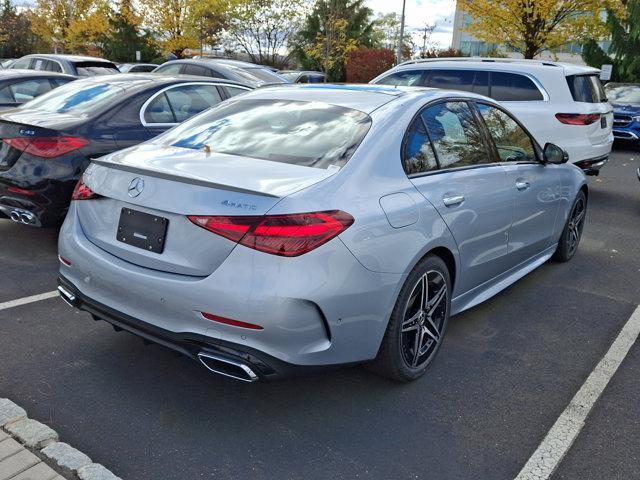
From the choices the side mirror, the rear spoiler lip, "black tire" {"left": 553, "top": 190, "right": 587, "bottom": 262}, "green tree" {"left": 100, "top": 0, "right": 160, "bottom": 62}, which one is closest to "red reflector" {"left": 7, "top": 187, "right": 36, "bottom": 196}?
the rear spoiler lip

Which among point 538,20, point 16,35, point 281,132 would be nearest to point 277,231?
point 281,132

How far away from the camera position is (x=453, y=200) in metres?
3.56

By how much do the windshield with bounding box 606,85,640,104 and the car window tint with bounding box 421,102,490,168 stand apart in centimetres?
1272

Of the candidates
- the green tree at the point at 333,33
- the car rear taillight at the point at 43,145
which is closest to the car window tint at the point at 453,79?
the car rear taillight at the point at 43,145

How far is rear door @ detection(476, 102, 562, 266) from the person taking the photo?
14.3ft

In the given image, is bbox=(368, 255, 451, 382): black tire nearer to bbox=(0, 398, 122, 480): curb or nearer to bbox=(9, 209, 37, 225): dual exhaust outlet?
bbox=(0, 398, 122, 480): curb

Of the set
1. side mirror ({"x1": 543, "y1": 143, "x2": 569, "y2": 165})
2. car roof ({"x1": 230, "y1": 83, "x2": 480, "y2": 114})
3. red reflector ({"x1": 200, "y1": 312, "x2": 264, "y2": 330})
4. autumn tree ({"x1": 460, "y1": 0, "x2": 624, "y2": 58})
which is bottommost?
red reflector ({"x1": 200, "y1": 312, "x2": 264, "y2": 330})

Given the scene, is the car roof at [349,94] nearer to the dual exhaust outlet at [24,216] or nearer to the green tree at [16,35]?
the dual exhaust outlet at [24,216]

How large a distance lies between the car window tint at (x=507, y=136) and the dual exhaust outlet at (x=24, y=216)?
3583mm

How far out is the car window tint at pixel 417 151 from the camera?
337 centimetres

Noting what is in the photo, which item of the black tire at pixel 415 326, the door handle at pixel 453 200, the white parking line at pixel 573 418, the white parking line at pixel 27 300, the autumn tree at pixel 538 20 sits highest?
the autumn tree at pixel 538 20

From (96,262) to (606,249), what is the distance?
5.41 meters

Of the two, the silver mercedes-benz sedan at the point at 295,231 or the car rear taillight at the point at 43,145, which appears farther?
the car rear taillight at the point at 43,145

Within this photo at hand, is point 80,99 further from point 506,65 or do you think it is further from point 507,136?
point 506,65
